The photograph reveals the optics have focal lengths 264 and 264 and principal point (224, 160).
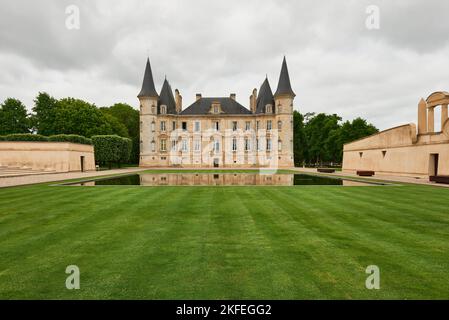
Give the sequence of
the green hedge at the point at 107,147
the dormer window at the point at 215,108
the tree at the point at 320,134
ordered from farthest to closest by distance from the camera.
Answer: the tree at the point at 320,134 < the dormer window at the point at 215,108 < the green hedge at the point at 107,147

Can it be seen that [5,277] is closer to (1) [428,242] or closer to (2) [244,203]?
(2) [244,203]

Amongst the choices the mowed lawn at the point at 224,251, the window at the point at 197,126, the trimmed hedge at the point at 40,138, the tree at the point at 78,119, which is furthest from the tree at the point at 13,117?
the mowed lawn at the point at 224,251

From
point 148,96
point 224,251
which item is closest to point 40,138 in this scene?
point 148,96

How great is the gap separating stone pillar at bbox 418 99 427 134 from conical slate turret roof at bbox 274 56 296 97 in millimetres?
30655

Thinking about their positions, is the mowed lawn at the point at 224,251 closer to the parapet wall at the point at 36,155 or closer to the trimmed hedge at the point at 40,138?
the parapet wall at the point at 36,155

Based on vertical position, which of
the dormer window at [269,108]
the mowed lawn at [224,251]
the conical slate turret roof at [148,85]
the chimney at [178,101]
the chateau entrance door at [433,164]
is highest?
the conical slate turret roof at [148,85]

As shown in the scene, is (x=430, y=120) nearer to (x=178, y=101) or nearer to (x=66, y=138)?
(x=66, y=138)

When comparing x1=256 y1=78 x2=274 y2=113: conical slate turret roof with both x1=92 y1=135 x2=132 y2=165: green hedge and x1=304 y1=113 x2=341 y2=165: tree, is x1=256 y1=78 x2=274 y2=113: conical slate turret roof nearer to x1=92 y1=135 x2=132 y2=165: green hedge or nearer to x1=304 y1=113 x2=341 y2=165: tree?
x1=304 y1=113 x2=341 y2=165: tree

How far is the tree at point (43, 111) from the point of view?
173ft

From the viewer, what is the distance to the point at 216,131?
5716 centimetres

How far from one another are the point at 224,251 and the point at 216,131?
52724 millimetres

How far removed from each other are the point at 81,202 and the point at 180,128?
160ft

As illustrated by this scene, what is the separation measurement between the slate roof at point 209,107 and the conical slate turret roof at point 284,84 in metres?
8.53

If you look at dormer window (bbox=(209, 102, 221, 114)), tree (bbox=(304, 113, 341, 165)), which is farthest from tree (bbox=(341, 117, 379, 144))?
dormer window (bbox=(209, 102, 221, 114))
